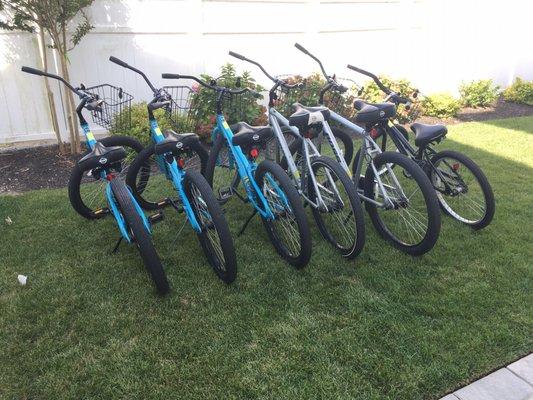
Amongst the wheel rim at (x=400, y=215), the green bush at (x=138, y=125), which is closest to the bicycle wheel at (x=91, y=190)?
the green bush at (x=138, y=125)

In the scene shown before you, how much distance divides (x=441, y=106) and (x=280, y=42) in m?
3.24

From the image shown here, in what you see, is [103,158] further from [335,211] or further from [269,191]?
[335,211]

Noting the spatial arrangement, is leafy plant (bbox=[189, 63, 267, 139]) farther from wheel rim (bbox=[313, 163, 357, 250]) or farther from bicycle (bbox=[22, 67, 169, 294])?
wheel rim (bbox=[313, 163, 357, 250])

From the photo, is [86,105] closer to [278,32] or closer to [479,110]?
[278,32]

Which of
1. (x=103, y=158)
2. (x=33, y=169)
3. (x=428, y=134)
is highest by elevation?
(x=428, y=134)

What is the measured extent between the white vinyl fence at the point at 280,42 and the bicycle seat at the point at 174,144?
353cm

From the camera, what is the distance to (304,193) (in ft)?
10.9

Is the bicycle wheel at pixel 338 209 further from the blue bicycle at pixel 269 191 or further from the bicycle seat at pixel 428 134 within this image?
the bicycle seat at pixel 428 134

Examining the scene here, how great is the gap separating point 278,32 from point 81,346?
230 inches

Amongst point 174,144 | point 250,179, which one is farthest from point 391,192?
point 174,144

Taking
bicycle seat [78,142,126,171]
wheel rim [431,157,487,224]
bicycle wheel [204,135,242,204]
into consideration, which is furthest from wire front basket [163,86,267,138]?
wheel rim [431,157,487,224]

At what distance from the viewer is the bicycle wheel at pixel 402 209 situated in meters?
2.92

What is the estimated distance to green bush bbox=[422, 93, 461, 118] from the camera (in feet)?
25.3

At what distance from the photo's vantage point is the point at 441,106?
25.3 feet
